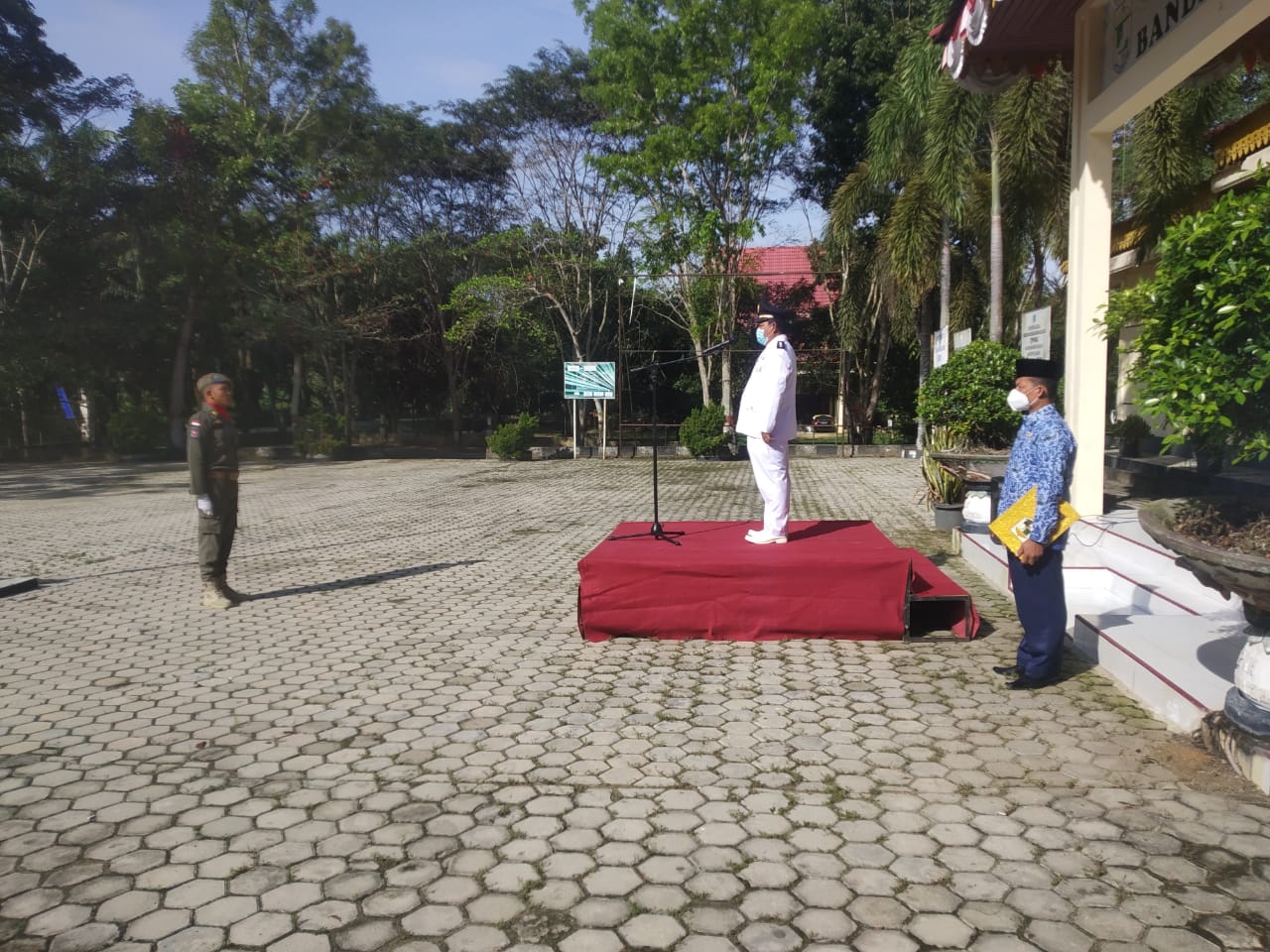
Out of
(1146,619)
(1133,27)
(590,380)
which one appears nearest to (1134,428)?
(1133,27)

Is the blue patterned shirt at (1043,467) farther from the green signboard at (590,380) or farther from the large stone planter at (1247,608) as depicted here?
the green signboard at (590,380)

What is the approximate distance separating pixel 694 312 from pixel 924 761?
20384mm

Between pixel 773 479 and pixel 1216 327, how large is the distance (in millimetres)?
3071

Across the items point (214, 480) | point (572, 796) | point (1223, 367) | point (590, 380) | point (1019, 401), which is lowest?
point (572, 796)

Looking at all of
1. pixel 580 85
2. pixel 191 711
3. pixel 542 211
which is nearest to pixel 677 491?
pixel 191 711

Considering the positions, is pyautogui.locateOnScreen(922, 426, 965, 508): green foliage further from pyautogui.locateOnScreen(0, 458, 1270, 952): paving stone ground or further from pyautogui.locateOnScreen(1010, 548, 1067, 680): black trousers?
pyautogui.locateOnScreen(1010, 548, 1067, 680): black trousers

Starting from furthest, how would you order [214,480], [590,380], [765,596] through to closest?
[590,380], [214,480], [765,596]

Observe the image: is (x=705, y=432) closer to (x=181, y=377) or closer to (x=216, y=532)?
(x=216, y=532)

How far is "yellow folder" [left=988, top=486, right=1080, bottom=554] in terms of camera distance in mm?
4363

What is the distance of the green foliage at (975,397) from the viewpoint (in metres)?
10.4

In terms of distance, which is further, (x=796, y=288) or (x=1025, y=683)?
(x=796, y=288)

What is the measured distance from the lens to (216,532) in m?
6.87

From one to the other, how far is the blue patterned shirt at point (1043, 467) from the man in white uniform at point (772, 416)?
1693 millimetres

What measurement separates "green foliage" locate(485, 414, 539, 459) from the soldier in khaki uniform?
1614cm
